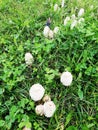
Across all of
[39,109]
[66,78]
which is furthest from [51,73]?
[39,109]

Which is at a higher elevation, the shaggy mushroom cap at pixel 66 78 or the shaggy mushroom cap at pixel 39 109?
the shaggy mushroom cap at pixel 66 78

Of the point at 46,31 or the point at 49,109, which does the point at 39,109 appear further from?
the point at 46,31

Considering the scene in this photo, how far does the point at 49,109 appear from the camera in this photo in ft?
6.25

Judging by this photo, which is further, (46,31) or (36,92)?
(46,31)

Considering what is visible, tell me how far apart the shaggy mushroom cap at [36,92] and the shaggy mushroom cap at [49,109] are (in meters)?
0.07

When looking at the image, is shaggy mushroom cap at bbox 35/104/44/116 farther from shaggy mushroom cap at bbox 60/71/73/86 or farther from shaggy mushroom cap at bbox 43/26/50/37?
shaggy mushroom cap at bbox 43/26/50/37

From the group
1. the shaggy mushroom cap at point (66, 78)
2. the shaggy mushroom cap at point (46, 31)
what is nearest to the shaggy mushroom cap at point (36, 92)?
the shaggy mushroom cap at point (66, 78)

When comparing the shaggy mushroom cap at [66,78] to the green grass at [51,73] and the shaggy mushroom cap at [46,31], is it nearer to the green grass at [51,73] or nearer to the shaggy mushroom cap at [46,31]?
the green grass at [51,73]

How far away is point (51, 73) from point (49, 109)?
0.34 metres

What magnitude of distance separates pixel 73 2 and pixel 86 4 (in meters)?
0.15

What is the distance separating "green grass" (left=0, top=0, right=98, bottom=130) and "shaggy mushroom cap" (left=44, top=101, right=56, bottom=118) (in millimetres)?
74

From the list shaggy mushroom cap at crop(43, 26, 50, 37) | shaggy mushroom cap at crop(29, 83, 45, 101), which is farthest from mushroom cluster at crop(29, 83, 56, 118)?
shaggy mushroom cap at crop(43, 26, 50, 37)

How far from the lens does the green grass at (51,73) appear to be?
Answer: 1972 millimetres

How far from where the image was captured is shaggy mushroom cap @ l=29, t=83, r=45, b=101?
195cm
